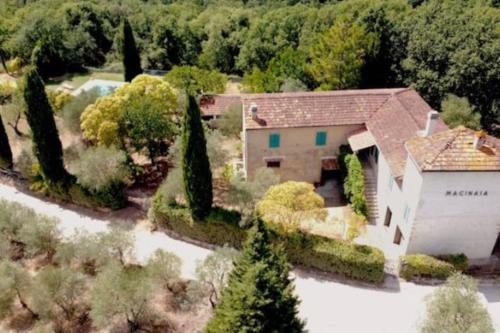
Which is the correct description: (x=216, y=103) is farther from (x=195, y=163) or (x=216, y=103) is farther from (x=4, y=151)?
(x=4, y=151)

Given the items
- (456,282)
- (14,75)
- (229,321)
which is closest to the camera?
(229,321)

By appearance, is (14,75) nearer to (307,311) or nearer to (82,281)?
(82,281)

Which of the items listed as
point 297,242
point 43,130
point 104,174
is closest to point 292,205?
point 297,242

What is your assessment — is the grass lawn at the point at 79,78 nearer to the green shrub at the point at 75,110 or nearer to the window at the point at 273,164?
the green shrub at the point at 75,110

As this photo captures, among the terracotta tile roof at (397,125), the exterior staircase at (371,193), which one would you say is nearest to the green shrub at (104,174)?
the exterior staircase at (371,193)

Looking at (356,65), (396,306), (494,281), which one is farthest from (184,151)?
(356,65)

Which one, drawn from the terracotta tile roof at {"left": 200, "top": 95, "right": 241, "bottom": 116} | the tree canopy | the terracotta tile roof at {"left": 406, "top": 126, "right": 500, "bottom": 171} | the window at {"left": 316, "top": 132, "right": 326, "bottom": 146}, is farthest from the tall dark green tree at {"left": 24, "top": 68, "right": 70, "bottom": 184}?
the terracotta tile roof at {"left": 406, "top": 126, "right": 500, "bottom": 171}

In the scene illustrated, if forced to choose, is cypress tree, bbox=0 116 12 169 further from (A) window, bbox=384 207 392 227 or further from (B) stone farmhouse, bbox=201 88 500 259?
(A) window, bbox=384 207 392 227
